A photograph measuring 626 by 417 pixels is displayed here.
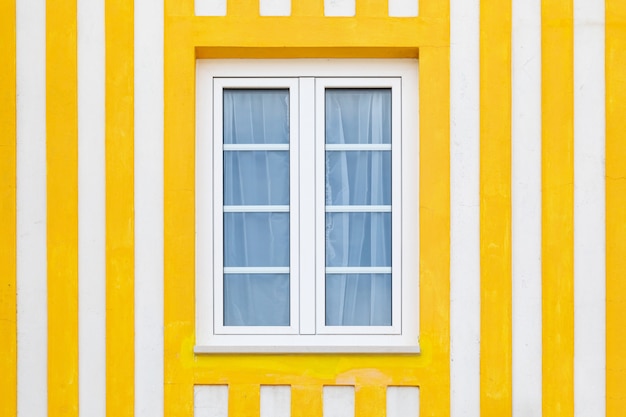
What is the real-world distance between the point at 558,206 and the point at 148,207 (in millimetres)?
2224

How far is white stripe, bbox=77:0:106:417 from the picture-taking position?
5.20 meters

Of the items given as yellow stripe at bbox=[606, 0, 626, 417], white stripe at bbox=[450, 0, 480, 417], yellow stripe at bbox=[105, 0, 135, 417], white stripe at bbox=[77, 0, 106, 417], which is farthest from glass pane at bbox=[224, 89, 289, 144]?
yellow stripe at bbox=[606, 0, 626, 417]

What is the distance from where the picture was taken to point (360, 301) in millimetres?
5371

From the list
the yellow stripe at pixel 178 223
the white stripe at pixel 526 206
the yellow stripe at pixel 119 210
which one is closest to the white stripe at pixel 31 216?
the yellow stripe at pixel 119 210

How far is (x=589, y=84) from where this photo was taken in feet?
17.0

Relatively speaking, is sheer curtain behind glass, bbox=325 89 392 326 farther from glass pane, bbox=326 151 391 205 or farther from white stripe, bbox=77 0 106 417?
white stripe, bbox=77 0 106 417

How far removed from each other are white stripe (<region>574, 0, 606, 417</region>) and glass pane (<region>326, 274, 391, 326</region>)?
1.04 meters

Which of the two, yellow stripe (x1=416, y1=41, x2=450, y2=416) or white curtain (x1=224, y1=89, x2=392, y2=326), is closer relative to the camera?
yellow stripe (x1=416, y1=41, x2=450, y2=416)

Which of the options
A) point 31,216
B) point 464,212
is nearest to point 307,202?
point 464,212

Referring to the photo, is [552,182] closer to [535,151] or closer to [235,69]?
[535,151]

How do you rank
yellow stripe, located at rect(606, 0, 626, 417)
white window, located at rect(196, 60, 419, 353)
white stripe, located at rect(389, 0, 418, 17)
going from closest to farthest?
Result: yellow stripe, located at rect(606, 0, 626, 417), white stripe, located at rect(389, 0, 418, 17), white window, located at rect(196, 60, 419, 353)

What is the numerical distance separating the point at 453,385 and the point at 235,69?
6.96ft

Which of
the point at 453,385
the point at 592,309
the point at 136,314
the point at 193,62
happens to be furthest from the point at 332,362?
the point at 193,62

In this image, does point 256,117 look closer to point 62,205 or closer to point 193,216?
point 193,216
